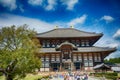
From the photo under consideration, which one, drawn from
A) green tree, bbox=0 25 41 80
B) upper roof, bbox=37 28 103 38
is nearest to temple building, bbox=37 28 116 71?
upper roof, bbox=37 28 103 38

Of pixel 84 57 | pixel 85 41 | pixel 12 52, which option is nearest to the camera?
pixel 12 52

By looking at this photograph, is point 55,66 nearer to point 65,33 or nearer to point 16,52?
point 65,33

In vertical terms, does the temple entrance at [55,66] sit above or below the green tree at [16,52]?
below

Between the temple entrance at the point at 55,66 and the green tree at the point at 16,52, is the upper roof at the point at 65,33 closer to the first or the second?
the temple entrance at the point at 55,66

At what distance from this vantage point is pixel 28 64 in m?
24.1

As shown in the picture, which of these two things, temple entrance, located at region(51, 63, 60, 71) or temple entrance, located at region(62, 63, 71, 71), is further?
temple entrance, located at region(51, 63, 60, 71)

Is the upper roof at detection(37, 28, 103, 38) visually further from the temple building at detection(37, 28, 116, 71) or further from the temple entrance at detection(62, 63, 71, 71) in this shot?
the temple entrance at detection(62, 63, 71, 71)

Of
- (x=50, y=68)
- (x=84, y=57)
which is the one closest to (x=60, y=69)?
(x=50, y=68)

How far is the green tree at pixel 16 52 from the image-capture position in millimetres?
23266

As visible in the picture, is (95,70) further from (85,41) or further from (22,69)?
(22,69)

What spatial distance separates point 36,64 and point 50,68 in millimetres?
26745

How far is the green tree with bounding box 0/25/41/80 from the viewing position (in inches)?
916

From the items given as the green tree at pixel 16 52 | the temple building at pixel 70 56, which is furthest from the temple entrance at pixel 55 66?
the green tree at pixel 16 52

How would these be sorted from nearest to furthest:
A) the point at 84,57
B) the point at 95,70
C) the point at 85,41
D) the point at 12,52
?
the point at 12,52, the point at 95,70, the point at 84,57, the point at 85,41
